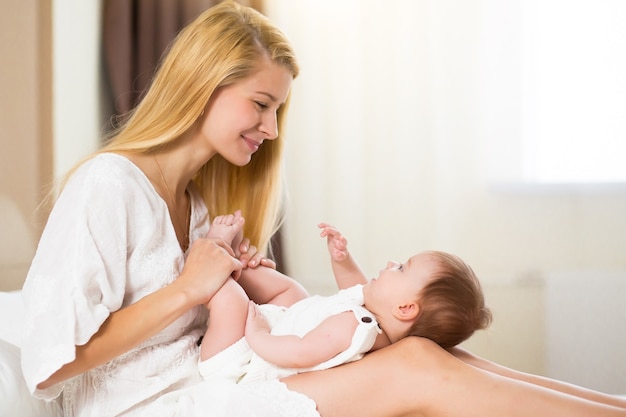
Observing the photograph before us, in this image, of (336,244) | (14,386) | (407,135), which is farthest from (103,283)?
(407,135)

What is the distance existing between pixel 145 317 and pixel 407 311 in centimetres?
51

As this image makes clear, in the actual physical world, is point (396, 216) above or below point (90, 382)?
above

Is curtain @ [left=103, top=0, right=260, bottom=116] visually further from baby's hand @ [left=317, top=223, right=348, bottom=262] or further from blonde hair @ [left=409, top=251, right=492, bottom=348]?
blonde hair @ [left=409, top=251, right=492, bottom=348]

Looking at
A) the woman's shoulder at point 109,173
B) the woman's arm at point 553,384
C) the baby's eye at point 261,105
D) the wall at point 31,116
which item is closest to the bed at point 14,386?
the woman's shoulder at point 109,173

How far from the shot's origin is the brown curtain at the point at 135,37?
3111mm

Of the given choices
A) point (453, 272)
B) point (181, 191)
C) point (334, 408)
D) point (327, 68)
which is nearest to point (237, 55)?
point (181, 191)

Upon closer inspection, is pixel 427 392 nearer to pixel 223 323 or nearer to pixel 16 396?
pixel 223 323

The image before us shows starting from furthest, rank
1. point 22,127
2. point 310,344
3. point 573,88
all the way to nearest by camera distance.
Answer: point 573,88
point 22,127
point 310,344

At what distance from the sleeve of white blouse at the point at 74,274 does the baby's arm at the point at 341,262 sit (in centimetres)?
56

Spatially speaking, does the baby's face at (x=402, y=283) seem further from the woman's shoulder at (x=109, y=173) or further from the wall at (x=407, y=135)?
the wall at (x=407, y=135)

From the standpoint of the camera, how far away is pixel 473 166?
305 centimetres

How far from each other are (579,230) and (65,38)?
236cm

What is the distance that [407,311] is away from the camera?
140cm

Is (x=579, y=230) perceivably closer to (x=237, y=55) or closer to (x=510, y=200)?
(x=510, y=200)
